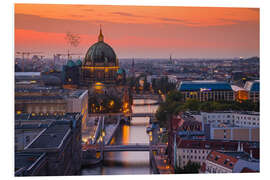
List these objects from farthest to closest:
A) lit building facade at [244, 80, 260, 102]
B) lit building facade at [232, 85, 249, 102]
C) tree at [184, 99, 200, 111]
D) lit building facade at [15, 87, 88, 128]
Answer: lit building facade at [232, 85, 249, 102] → lit building facade at [244, 80, 260, 102] → tree at [184, 99, 200, 111] → lit building facade at [15, 87, 88, 128]

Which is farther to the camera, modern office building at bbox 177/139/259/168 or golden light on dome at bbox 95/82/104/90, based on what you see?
golden light on dome at bbox 95/82/104/90

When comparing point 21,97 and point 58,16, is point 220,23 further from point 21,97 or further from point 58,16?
point 21,97

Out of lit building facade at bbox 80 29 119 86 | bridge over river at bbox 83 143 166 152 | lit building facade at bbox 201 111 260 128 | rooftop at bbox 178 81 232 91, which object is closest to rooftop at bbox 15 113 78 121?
bridge over river at bbox 83 143 166 152

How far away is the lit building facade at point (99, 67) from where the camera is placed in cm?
3272

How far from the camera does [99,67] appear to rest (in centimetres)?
3369

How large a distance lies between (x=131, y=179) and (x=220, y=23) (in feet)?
20.6

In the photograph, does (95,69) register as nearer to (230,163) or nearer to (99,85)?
(99,85)

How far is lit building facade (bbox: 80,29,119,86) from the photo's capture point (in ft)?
107

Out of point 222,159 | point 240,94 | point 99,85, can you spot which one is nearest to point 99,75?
point 99,85

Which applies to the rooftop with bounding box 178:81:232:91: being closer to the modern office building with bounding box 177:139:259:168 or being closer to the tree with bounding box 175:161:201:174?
the modern office building with bounding box 177:139:259:168

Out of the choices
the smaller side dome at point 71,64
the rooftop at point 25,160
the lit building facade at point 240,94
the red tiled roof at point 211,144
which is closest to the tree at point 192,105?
the lit building facade at point 240,94

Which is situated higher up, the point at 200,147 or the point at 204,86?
the point at 204,86

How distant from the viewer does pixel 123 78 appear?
3438cm
